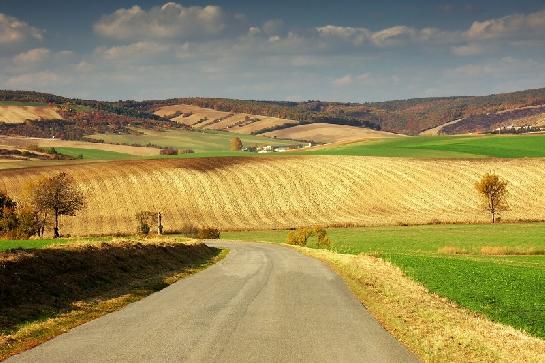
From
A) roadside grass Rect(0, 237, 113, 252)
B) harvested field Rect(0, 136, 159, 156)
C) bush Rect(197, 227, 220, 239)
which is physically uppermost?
A: harvested field Rect(0, 136, 159, 156)

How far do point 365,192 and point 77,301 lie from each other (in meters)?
85.2

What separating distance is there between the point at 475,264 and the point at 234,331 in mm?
22361

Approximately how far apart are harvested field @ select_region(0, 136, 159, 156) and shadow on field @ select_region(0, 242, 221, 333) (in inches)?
5563

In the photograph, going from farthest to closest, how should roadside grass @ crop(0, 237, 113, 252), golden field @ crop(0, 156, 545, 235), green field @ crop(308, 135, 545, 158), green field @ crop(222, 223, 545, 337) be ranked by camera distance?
green field @ crop(308, 135, 545, 158) < golden field @ crop(0, 156, 545, 235) < roadside grass @ crop(0, 237, 113, 252) < green field @ crop(222, 223, 545, 337)

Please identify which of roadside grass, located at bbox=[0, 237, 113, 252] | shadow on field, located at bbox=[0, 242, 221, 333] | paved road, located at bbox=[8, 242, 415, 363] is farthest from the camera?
roadside grass, located at bbox=[0, 237, 113, 252]

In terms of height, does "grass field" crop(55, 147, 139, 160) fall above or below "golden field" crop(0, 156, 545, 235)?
above

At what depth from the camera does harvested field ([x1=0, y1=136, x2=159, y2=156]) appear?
16745 cm

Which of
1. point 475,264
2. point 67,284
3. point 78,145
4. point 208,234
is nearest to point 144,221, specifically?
point 208,234

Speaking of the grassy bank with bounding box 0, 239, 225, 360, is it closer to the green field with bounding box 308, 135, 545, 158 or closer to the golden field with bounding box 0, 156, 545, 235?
the golden field with bounding box 0, 156, 545, 235

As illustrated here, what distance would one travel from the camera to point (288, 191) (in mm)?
105000

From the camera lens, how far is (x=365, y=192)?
338 ft

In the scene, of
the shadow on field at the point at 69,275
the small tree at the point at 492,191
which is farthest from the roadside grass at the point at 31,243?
the small tree at the point at 492,191

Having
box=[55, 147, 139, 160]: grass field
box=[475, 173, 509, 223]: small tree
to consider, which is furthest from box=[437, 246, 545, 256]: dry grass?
box=[55, 147, 139, 160]: grass field

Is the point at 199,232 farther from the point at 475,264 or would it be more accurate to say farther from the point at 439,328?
the point at 439,328
